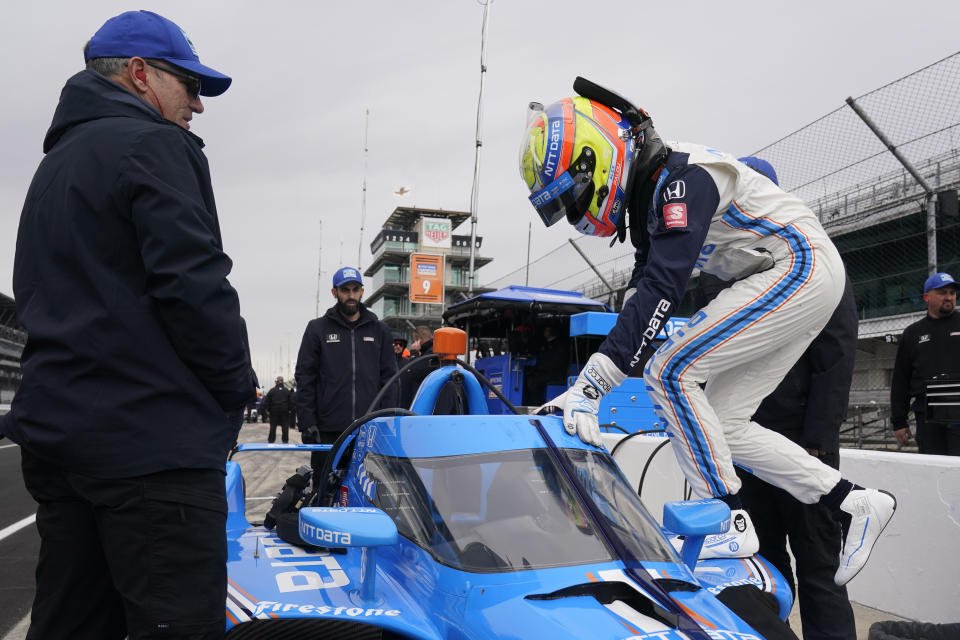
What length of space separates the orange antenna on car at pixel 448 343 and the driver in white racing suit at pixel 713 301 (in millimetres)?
817

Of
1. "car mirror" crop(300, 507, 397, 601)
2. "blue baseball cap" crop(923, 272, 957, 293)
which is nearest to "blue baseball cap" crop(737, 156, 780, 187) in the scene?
"car mirror" crop(300, 507, 397, 601)

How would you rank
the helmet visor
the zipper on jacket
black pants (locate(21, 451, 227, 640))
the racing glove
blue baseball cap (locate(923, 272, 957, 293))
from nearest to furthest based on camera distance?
black pants (locate(21, 451, 227, 640))
the racing glove
the helmet visor
blue baseball cap (locate(923, 272, 957, 293))
the zipper on jacket

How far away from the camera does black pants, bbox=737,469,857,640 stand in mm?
2820

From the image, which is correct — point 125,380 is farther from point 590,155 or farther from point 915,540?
point 915,540

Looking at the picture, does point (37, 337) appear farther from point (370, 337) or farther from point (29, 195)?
point (370, 337)

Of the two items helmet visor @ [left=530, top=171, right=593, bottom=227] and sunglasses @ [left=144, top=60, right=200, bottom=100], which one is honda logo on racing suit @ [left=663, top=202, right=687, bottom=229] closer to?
helmet visor @ [left=530, top=171, right=593, bottom=227]

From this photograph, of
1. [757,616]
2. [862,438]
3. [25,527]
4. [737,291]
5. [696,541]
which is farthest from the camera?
[862,438]

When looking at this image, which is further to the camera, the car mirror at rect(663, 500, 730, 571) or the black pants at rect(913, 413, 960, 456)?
the black pants at rect(913, 413, 960, 456)

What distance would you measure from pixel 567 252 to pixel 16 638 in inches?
435

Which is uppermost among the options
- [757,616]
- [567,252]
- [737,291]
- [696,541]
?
[567,252]

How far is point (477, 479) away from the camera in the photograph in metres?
2.26

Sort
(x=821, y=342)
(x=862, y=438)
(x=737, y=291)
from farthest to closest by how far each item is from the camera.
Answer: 1. (x=862, y=438)
2. (x=821, y=342)
3. (x=737, y=291)

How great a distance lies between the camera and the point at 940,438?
545 centimetres

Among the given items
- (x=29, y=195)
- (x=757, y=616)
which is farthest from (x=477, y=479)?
(x=29, y=195)
